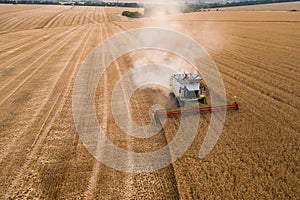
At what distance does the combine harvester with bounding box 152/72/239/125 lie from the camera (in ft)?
34.4

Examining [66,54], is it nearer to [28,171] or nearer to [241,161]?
[28,171]

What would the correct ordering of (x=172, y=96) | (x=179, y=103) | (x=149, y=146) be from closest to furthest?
(x=149, y=146), (x=179, y=103), (x=172, y=96)

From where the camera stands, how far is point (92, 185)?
687 centimetres

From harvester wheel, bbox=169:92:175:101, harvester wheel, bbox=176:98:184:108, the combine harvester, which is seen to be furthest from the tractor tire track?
harvester wheel, bbox=176:98:184:108

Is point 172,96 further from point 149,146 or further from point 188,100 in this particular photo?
point 149,146

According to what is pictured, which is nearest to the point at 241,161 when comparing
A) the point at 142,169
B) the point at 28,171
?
the point at 142,169

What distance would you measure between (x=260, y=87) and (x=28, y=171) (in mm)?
12120

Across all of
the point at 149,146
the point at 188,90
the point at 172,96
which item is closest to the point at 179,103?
the point at 172,96

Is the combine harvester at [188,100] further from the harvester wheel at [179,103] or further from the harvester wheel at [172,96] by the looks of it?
the harvester wheel at [172,96]

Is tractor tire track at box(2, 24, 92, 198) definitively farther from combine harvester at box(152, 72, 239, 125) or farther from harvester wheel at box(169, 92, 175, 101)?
harvester wheel at box(169, 92, 175, 101)

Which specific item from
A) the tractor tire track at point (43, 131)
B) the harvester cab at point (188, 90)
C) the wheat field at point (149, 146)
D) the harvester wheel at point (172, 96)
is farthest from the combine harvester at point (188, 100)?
the tractor tire track at point (43, 131)

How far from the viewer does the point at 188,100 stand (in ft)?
35.9

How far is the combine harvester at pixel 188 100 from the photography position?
10.5 m

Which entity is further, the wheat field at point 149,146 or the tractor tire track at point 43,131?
the tractor tire track at point 43,131
